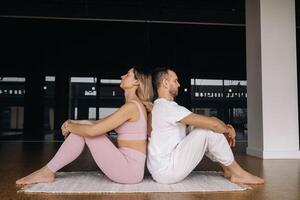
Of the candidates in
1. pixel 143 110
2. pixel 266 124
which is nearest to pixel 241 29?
pixel 266 124

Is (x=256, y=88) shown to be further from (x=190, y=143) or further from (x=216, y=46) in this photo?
(x=216, y=46)

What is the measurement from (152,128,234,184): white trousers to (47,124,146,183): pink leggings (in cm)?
16

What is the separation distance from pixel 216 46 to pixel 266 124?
14.3 ft

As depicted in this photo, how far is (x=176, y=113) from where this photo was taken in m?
2.06

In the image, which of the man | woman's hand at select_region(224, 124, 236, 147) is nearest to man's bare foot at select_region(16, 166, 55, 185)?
the man

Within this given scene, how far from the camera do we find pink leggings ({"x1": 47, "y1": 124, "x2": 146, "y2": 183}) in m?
2.06

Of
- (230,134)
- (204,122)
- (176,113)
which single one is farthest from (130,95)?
(230,134)

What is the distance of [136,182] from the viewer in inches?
86.4

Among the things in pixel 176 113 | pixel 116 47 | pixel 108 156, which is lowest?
pixel 108 156

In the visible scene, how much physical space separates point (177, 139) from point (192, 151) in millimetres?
152

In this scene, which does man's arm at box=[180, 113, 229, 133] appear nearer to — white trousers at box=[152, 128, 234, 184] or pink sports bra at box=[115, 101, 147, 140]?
white trousers at box=[152, 128, 234, 184]

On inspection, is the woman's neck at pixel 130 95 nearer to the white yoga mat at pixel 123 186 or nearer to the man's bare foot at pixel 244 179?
the white yoga mat at pixel 123 186

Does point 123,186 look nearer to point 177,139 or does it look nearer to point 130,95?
point 177,139

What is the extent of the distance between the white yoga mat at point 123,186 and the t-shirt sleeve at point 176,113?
422mm
